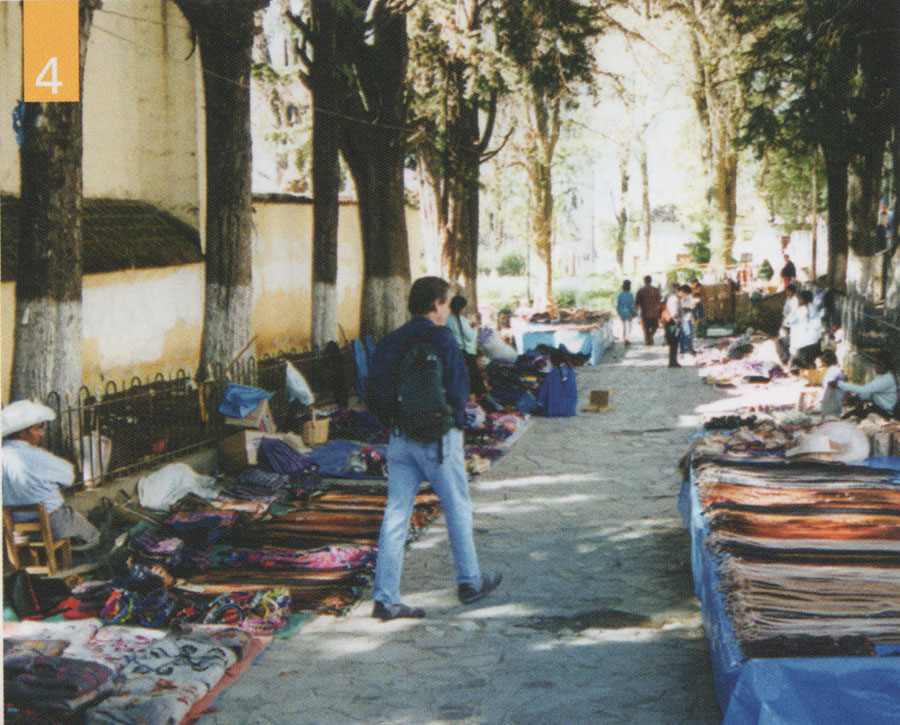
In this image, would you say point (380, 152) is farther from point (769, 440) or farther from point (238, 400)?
point (769, 440)

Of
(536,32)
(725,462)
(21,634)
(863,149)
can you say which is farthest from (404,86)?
(21,634)

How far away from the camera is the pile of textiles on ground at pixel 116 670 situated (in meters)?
4.61

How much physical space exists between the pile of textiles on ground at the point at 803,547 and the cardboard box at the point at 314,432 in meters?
5.78

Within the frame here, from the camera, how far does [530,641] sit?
19.3 feet

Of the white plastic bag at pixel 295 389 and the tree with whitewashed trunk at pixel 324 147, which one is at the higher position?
the tree with whitewashed trunk at pixel 324 147

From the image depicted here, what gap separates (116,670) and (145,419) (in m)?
5.22

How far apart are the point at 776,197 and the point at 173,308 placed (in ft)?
150

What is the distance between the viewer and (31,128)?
842 centimetres

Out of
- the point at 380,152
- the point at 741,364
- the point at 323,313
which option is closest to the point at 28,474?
the point at 323,313

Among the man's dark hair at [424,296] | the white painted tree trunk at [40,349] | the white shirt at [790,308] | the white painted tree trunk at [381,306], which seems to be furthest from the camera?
the white shirt at [790,308]

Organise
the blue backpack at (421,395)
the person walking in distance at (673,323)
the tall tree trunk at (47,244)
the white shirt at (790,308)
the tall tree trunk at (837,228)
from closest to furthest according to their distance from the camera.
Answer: the blue backpack at (421,395)
the tall tree trunk at (47,244)
the white shirt at (790,308)
the person walking in distance at (673,323)
the tall tree trunk at (837,228)

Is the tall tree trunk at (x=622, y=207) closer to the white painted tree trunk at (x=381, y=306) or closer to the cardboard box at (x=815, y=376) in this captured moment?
the cardboard box at (x=815, y=376)

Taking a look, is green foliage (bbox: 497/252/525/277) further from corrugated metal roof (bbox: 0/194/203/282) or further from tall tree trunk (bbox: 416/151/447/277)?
corrugated metal roof (bbox: 0/194/203/282)

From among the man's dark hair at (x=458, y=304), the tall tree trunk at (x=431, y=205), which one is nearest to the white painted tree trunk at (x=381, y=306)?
the man's dark hair at (x=458, y=304)
